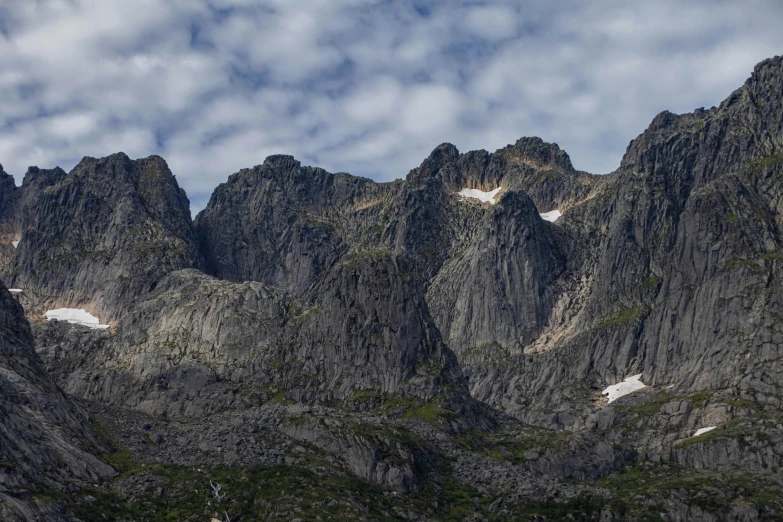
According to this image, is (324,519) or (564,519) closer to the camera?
(324,519)

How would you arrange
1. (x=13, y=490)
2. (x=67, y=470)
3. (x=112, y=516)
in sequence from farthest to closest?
(x=67, y=470) < (x=112, y=516) < (x=13, y=490)

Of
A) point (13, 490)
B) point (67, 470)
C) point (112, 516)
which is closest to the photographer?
point (13, 490)

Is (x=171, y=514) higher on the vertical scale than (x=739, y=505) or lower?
higher

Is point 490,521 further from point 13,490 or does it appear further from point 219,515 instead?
point 13,490

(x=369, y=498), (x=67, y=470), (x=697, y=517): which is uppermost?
(x=67, y=470)

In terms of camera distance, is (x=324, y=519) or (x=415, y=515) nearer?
(x=324, y=519)

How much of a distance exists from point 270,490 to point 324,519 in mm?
19938

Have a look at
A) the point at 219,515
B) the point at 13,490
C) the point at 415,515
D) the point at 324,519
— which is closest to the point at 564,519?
the point at 415,515

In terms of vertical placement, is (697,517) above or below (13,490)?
below

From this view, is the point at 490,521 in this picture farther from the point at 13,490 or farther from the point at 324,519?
the point at 13,490

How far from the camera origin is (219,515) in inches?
7338

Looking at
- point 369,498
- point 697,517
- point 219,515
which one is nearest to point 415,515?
point 369,498

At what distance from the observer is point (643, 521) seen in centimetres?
19662

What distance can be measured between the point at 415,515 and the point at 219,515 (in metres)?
39.9
